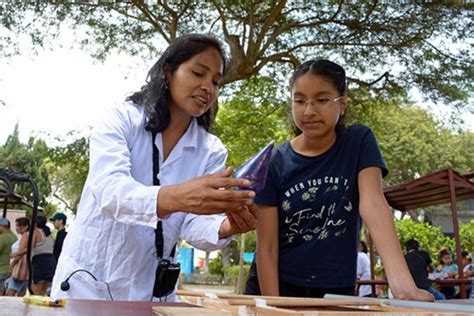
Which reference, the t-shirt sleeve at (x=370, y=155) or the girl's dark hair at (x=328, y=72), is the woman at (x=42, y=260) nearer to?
the girl's dark hair at (x=328, y=72)

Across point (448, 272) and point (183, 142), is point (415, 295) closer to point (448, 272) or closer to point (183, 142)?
point (183, 142)

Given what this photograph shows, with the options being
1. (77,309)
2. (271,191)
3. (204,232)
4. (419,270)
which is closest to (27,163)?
(419,270)

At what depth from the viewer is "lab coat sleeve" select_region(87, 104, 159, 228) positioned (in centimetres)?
150

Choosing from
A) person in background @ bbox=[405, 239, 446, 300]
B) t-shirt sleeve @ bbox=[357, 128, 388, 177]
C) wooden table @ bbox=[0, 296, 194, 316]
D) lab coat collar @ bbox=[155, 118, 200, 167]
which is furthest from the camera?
person in background @ bbox=[405, 239, 446, 300]

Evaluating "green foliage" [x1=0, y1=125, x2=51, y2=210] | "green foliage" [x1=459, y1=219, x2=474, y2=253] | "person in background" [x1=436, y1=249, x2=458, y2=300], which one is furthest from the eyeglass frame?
"green foliage" [x1=0, y1=125, x2=51, y2=210]

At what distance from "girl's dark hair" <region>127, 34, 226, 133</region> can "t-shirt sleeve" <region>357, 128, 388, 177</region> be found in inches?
24.6

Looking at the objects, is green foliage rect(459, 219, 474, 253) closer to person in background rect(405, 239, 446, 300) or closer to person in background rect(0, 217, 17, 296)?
person in background rect(405, 239, 446, 300)

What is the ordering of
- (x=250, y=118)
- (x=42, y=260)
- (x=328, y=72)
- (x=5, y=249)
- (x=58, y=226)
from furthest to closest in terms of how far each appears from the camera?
(x=250, y=118) < (x=58, y=226) < (x=5, y=249) < (x=42, y=260) < (x=328, y=72)

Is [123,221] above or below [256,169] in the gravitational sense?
below

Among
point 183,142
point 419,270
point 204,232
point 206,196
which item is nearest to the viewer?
point 206,196

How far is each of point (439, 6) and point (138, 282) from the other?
784 centimetres

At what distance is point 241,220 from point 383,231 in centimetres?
52

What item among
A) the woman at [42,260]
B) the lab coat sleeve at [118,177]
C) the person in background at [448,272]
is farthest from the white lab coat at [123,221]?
the person in background at [448,272]

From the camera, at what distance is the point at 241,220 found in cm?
171
